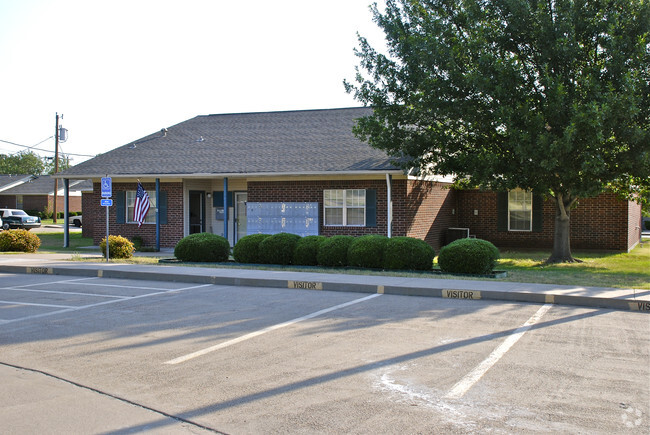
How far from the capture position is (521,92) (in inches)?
673

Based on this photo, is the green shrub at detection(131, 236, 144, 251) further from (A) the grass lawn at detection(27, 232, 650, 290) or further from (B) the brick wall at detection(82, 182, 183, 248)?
(A) the grass lawn at detection(27, 232, 650, 290)

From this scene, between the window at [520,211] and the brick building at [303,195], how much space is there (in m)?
0.04

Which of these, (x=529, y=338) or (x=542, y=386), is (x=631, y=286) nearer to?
(x=529, y=338)

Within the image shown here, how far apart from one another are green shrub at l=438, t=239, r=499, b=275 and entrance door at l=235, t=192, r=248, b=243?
11.4 meters

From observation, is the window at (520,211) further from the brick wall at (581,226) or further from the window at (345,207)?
the window at (345,207)

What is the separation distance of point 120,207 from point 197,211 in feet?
10.5

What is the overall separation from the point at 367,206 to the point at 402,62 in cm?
512

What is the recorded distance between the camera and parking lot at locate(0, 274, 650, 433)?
17.2 feet

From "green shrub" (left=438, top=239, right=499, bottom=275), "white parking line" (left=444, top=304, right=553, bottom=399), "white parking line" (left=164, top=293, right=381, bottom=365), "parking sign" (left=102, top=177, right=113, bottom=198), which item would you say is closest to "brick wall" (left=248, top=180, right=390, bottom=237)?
"green shrub" (left=438, top=239, right=499, bottom=275)

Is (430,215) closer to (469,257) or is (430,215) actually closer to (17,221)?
(469,257)

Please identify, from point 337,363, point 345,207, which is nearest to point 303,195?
point 345,207

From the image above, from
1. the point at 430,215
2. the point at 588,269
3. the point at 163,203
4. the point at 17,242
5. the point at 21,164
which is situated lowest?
the point at 588,269

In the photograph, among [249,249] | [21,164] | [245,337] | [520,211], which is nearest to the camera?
[245,337]

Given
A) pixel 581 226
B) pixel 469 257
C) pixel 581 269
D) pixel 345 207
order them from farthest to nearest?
pixel 581 226, pixel 345 207, pixel 581 269, pixel 469 257
